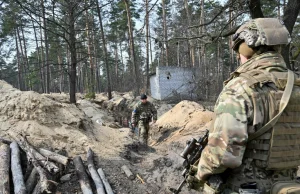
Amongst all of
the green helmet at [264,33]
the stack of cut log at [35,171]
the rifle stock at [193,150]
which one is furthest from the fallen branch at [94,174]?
the green helmet at [264,33]

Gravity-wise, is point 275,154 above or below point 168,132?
above

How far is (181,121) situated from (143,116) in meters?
2.86

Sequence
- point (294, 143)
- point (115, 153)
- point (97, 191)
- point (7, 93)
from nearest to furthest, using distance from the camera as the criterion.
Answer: point (294, 143) < point (97, 191) < point (115, 153) < point (7, 93)

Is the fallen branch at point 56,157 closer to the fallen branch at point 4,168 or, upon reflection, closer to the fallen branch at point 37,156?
the fallen branch at point 37,156

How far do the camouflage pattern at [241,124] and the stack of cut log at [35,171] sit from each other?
274 centimetres

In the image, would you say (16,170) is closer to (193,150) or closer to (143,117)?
(193,150)

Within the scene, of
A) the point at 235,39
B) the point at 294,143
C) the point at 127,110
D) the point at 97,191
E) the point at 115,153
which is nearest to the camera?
the point at 294,143

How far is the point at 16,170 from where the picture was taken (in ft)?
15.9

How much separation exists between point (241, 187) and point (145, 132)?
8.51 m

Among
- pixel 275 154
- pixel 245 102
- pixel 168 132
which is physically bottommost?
pixel 168 132

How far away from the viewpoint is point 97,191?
5031 millimetres

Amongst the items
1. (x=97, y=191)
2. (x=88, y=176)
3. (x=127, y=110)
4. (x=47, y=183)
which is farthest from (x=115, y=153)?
(x=127, y=110)

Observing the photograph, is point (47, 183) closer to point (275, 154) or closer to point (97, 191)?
point (97, 191)

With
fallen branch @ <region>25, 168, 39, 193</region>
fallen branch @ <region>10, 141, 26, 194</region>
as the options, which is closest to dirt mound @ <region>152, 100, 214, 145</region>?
fallen branch @ <region>10, 141, 26, 194</region>
